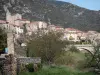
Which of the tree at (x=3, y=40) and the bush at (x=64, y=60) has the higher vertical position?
the tree at (x=3, y=40)

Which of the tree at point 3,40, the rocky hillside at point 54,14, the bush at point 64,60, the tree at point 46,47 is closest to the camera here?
the tree at point 3,40

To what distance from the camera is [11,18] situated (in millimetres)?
102688

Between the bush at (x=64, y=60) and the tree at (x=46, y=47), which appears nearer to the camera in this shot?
the tree at (x=46, y=47)

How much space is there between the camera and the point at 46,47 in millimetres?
26188

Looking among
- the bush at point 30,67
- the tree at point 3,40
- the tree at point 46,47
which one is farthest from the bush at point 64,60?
the bush at point 30,67

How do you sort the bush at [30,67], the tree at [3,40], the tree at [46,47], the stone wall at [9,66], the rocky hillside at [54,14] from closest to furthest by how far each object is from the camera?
the stone wall at [9,66]
the bush at [30,67]
the tree at [3,40]
the tree at [46,47]
the rocky hillside at [54,14]

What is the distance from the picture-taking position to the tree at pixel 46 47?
26.0 m

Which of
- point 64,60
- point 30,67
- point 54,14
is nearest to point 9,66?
point 30,67

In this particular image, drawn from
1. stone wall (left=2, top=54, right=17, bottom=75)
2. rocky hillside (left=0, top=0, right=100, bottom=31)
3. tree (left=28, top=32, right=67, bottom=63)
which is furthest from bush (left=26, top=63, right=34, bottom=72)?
rocky hillside (left=0, top=0, right=100, bottom=31)

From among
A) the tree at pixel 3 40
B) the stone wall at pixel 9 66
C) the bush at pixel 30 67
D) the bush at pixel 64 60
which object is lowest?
the bush at pixel 64 60

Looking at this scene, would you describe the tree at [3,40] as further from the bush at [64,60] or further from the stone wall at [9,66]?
the stone wall at [9,66]

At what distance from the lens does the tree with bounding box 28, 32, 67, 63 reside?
26047 mm

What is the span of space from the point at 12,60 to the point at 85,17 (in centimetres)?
10302

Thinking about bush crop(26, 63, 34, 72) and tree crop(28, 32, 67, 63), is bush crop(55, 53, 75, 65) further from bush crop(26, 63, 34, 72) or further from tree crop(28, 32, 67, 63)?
bush crop(26, 63, 34, 72)
